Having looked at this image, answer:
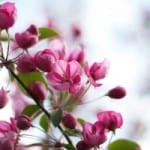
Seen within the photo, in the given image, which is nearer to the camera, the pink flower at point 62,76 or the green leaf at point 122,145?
the pink flower at point 62,76

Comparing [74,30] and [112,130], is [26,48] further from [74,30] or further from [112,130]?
[74,30]

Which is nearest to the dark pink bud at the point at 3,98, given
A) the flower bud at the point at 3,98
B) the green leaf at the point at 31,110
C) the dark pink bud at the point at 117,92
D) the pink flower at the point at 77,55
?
the flower bud at the point at 3,98

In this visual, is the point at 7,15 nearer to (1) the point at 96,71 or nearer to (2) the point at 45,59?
(2) the point at 45,59

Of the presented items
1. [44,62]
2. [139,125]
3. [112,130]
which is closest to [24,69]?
[44,62]

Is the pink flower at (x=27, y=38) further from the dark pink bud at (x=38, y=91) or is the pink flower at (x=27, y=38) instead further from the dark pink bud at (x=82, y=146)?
the dark pink bud at (x=82, y=146)

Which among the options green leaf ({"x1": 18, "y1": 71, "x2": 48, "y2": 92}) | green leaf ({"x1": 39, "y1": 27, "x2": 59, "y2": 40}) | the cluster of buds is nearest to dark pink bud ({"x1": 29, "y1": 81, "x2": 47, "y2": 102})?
the cluster of buds

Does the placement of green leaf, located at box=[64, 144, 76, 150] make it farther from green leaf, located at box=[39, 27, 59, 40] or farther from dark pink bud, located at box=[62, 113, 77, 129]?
green leaf, located at box=[39, 27, 59, 40]
